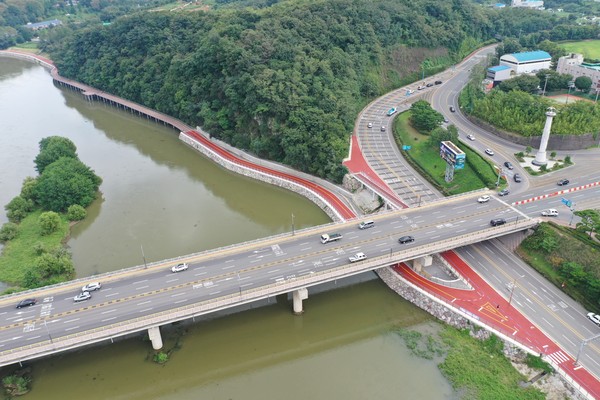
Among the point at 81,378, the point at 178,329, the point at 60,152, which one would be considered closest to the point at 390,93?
the point at 60,152

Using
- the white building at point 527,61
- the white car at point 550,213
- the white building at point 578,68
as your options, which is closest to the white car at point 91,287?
the white car at point 550,213

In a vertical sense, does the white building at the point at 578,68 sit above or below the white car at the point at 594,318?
above

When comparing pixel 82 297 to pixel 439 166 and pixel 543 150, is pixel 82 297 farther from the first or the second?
pixel 543 150

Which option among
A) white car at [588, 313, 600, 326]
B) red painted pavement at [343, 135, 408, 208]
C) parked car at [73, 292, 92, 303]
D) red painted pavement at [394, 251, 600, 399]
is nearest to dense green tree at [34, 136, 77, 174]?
parked car at [73, 292, 92, 303]

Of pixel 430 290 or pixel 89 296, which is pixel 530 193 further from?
→ pixel 89 296

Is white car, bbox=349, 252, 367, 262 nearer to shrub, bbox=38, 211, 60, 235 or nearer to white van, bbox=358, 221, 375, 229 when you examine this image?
white van, bbox=358, 221, 375, 229

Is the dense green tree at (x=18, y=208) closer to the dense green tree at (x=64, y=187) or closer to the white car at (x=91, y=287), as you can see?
the dense green tree at (x=64, y=187)

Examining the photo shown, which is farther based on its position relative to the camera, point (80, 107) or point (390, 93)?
point (80, 107)
